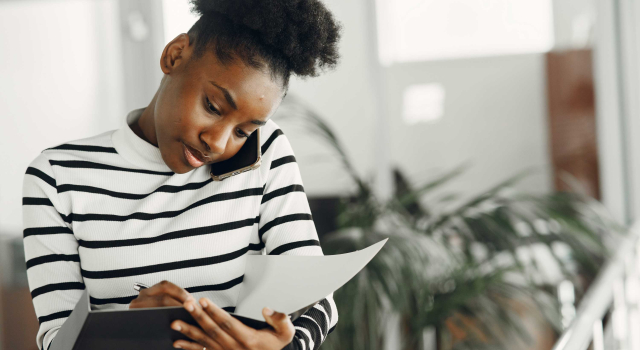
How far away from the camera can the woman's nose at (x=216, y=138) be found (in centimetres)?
74

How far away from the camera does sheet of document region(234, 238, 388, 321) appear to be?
2.10 feet

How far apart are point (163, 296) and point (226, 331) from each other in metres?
0.09

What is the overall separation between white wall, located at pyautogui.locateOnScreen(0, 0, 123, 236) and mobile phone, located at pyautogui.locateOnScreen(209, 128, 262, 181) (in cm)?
98

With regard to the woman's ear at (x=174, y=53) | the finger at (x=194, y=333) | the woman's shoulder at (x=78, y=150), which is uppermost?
the woman's ear at (x=174, y=53)

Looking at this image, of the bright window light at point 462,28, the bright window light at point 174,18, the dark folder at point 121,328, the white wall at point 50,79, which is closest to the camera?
the dark folder at point 121,328

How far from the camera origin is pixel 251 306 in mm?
739

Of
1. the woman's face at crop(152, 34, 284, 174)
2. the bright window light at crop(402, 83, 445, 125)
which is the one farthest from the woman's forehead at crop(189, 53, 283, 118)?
the bright window light at crop(402, 83, 445, 125)

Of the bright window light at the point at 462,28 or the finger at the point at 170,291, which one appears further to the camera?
the bright window light at the point at 462,28

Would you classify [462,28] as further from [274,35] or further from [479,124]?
[274,35]

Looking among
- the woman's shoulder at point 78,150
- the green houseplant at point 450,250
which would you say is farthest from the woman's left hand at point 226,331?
the green houseplant at point 450,250

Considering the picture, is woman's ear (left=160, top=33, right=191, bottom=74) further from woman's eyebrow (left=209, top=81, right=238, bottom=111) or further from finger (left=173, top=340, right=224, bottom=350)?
finger (left=173, top=340, right=224, bottom=350)

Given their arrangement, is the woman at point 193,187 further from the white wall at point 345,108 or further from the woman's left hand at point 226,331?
the white wall at point 345,108

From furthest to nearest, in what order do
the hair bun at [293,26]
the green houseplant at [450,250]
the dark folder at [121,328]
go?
the green houseplant at [450,250], the hair bun at [293,26], the dark folder at [121,328]

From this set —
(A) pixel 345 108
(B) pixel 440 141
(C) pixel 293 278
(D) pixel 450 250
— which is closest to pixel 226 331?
(C) pixel 293 278
